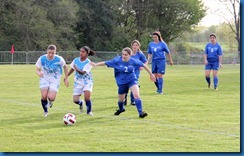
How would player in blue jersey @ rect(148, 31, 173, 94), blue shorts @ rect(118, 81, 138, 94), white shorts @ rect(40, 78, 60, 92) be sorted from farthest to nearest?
player in blue jersey @ rect(148, 31, 173, 94) → white shorts @ rect(40, 78, 60, 92) → blue shorts @ rect(118, 81, 138, 94)

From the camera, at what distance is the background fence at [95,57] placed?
5172 cm

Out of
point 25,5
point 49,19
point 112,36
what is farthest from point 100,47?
point 25,5

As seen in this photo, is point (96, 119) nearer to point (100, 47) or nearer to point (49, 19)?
point (49, 19)

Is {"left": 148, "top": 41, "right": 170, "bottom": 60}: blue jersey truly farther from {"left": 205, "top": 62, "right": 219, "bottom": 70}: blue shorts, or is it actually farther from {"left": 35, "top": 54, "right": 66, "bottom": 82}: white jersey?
{"left": 35, "top": 54, "right": 66, "bottom": 82}: white jersey

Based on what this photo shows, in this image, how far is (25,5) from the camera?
201 feet

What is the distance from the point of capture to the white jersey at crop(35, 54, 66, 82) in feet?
41.9

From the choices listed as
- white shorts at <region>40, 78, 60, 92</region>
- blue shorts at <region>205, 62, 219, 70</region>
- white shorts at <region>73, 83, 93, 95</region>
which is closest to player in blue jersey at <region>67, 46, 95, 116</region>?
white shorts at <region>73, 83, 93, 95</region>

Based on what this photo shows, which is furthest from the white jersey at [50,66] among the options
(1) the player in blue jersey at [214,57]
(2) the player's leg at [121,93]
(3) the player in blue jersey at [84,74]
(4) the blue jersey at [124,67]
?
(1) the player in blue jersey at [214,57]

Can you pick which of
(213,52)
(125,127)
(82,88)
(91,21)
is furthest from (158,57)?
(91,21)

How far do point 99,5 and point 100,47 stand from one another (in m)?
5.44

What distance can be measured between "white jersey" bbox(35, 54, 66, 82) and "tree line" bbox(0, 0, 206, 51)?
49510 mm

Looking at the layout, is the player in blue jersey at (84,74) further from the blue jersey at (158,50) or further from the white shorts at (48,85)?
the blue jersey at (158,50)

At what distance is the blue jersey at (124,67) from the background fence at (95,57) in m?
39.8

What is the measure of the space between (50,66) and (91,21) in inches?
2283
